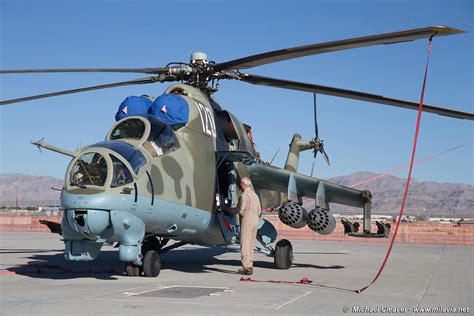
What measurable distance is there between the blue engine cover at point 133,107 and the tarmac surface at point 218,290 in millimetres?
3183

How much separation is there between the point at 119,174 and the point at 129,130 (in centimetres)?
149

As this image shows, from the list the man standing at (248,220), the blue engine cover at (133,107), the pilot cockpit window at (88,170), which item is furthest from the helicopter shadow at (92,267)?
the blue engine cover at (133,107)

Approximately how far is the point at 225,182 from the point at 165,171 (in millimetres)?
2795

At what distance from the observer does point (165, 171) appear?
35.4 feet

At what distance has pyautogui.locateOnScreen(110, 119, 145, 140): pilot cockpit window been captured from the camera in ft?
36.0

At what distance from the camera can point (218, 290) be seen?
9.42 metres

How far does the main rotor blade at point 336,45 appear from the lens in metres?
8.24

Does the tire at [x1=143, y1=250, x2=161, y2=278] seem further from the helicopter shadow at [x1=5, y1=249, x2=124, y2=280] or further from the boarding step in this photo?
the boarding step

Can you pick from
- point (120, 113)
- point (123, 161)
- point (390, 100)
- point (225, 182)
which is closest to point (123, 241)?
point (123, 161)

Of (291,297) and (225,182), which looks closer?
(291,297)

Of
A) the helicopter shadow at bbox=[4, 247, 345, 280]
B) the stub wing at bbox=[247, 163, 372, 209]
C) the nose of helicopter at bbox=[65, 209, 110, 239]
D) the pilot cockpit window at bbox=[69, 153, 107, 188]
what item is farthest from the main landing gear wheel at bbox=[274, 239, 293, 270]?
the pilot cockpit window at bbox=[69, 153, 107, 188]

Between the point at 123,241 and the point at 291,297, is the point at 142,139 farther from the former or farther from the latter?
the point at 291,297

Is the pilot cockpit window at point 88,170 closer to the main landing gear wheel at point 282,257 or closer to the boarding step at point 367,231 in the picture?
the main landing gear wheel at point 282,257

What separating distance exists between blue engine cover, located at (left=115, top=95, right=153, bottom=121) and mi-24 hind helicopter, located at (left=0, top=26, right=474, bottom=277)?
29 millimetres
